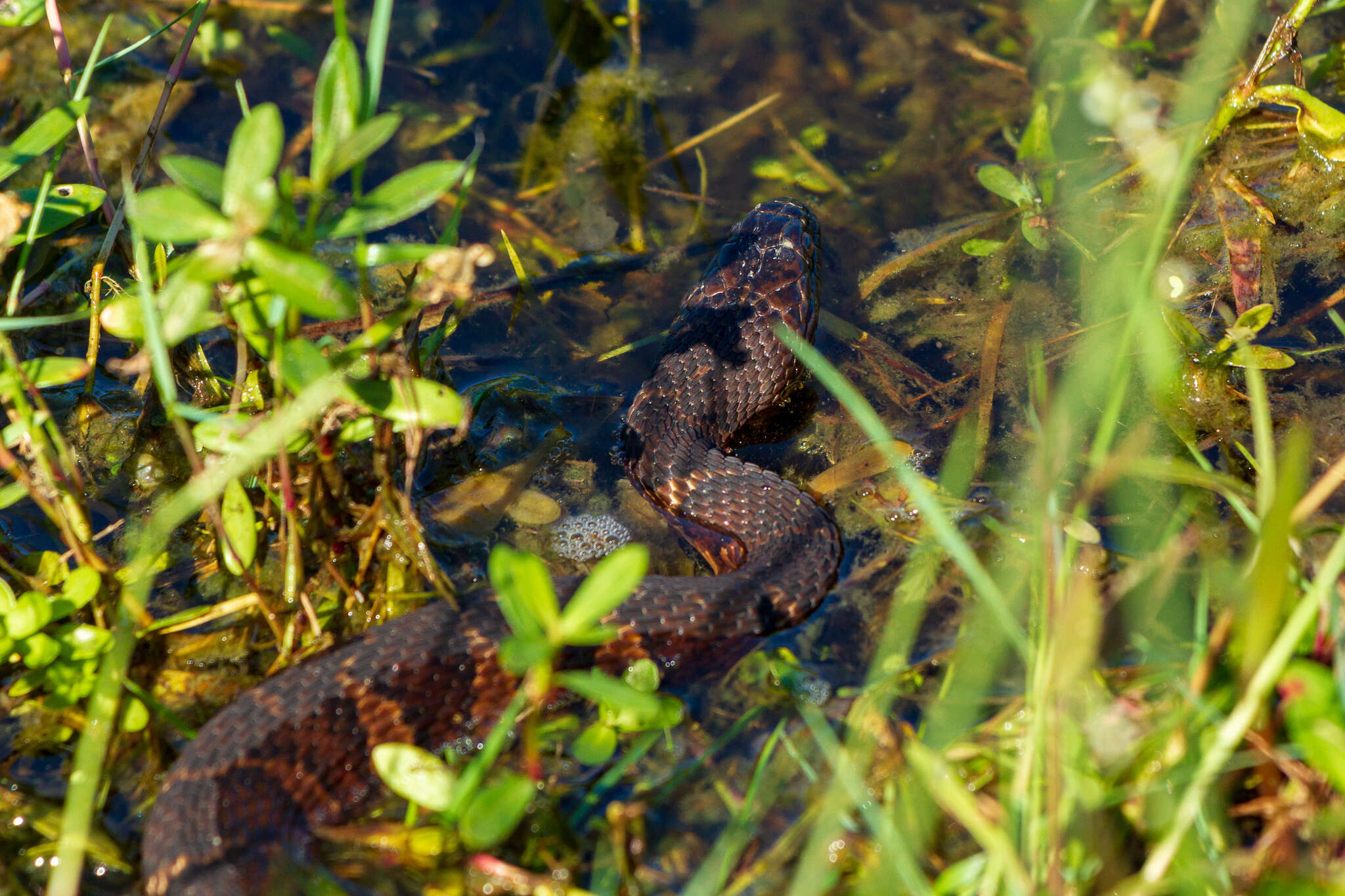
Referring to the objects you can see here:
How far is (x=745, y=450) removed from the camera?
4133 millimetres

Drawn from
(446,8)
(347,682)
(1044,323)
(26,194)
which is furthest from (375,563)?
(446,8)

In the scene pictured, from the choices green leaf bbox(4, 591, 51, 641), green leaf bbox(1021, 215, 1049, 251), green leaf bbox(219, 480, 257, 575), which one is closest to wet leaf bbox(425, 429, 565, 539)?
green leaf bbox(219, 480, 257, 575)

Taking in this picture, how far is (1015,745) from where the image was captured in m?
2.51

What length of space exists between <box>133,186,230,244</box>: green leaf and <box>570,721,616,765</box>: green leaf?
1599mm

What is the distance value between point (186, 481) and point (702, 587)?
6.55 ft

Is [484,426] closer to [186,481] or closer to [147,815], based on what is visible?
[186,481]

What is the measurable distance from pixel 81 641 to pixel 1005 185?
4.06m

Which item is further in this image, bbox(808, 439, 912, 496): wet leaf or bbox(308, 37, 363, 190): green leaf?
bbox(808, 439, 912, 496): wet leaf

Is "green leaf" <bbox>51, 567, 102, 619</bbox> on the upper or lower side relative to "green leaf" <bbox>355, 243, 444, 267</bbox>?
lower

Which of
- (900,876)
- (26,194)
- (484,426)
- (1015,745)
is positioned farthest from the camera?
(484,426)

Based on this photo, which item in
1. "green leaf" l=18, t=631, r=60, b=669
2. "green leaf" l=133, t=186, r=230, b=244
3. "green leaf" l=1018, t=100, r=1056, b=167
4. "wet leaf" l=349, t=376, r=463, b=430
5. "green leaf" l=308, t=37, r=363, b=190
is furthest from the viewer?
"green leaf" l=1018, t=100, r=1056, b=167

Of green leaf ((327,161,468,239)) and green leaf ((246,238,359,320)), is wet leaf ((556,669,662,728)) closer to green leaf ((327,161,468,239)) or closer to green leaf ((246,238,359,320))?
green leaf ((246,238,359,320))

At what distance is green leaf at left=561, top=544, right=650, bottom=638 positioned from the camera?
193 cm

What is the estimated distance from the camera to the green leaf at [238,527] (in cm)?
282
